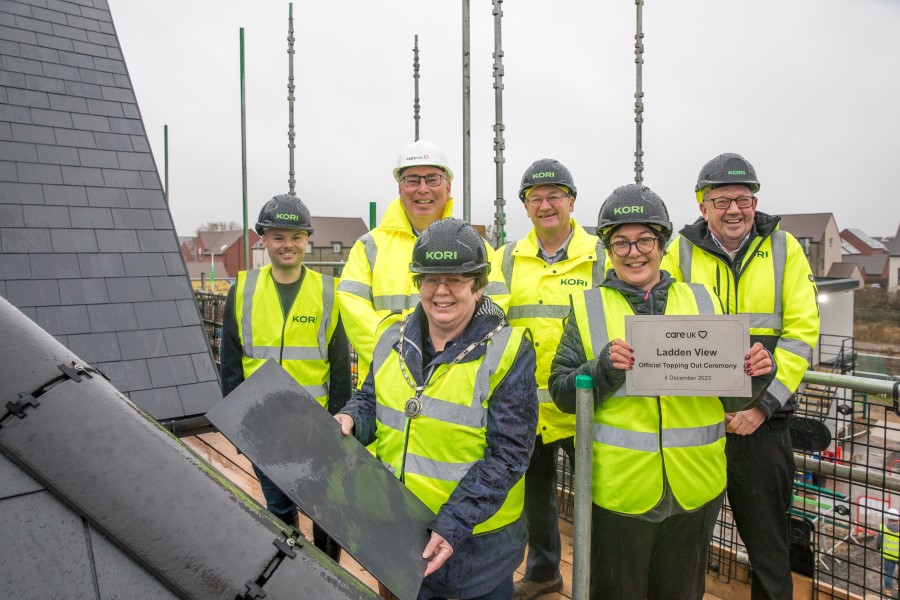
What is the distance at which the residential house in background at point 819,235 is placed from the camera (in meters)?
40.4

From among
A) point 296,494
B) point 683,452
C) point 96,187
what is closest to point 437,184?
point 683,452

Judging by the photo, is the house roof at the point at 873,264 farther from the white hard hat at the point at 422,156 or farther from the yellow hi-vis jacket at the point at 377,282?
the yellow hi-vis jacket at the point at 377,282

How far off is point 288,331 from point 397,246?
0.87 meters

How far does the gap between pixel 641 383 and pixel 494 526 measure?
2.48 ft

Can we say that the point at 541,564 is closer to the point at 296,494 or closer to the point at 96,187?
the point at 296,494

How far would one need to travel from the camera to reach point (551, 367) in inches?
100

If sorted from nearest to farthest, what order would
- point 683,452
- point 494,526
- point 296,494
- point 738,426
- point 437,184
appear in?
point 296,494 → point 494,526 → point 683,452 → point 738,426 → point 437,184

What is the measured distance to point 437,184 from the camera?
10.1 feet

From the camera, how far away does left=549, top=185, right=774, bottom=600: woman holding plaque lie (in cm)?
214

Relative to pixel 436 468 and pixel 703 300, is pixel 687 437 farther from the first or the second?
pixel 436 468

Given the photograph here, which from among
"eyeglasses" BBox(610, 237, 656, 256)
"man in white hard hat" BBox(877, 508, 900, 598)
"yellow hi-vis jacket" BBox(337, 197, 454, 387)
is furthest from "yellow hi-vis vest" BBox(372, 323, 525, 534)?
"man in white hard hat" BBox(877, 508, 900, 598)

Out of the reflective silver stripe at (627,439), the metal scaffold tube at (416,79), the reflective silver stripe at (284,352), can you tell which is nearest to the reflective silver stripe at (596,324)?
the reflective silver stripe at (627,439)

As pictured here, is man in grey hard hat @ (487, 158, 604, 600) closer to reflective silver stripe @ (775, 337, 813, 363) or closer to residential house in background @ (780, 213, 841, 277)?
reflective silver stripe @ (775, 337, 813, 363)

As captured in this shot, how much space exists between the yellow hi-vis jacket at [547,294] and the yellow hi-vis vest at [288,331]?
1165mm
